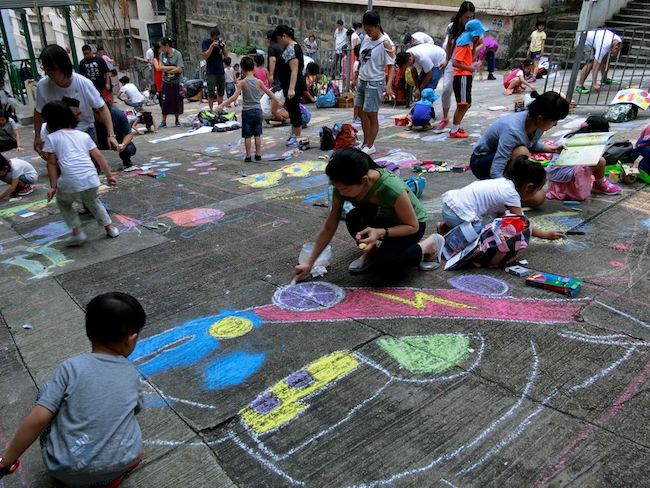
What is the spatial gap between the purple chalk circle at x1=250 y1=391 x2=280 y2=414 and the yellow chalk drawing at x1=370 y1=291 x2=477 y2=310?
1143 mm

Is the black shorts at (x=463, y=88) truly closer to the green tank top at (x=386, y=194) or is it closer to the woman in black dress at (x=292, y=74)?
the woman in black dress at (x=292, y=74)

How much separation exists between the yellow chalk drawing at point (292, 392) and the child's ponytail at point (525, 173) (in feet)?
6.83

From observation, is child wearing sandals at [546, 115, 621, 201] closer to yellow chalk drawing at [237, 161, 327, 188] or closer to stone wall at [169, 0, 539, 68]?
yellow chalk drawing at [237, 161, 327, 188]

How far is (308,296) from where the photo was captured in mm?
3543

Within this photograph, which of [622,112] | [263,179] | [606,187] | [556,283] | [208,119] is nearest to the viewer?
[556,283]

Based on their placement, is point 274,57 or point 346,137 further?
point 274,57

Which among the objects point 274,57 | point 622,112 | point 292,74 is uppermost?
point 274,57

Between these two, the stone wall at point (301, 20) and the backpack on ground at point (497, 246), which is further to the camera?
the stone wall at point (301, 20)

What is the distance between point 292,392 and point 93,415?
0.94 metres

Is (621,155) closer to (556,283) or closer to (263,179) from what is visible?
(556,283)

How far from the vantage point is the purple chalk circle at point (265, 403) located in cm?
252

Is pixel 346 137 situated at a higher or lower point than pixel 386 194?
lower

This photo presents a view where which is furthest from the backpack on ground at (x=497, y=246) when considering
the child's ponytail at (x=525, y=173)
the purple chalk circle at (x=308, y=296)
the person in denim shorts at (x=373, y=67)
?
the person in denim shorts at (x=373, y=67)

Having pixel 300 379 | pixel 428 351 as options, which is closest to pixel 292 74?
pixel 428 351
